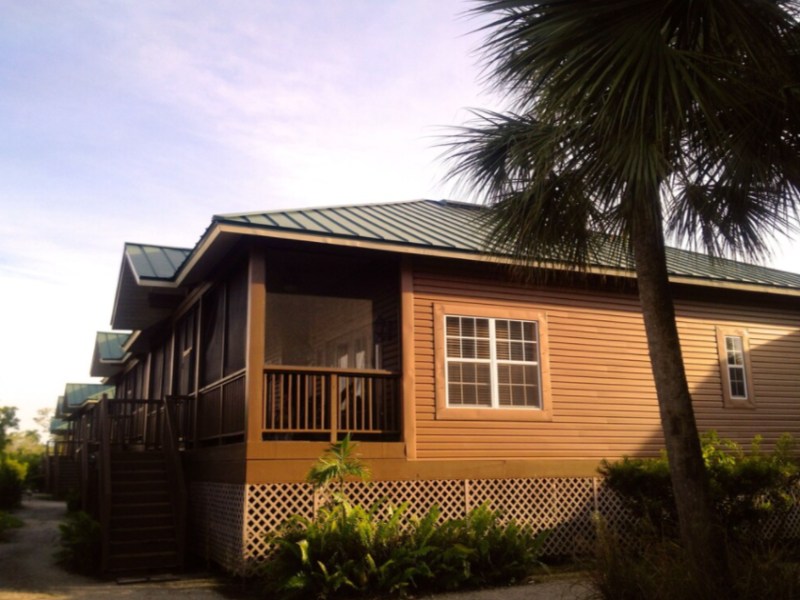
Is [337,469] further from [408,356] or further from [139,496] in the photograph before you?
[139,496]

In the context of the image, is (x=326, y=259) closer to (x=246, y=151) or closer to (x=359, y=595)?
(x=246, y=151)

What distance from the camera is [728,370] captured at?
14383mm

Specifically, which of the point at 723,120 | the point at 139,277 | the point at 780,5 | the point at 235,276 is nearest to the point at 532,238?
the point at 723,120

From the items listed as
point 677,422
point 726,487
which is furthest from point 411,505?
point 677,422

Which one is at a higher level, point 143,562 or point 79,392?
point 79,392

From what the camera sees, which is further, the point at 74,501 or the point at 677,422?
the point at 74,501

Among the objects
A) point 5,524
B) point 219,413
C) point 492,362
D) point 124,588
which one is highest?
point 492,362

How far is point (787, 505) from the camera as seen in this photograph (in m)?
11.6

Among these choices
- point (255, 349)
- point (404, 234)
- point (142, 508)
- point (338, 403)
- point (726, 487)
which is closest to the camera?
point (255, 349)

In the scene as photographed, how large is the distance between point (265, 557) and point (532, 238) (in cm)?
523

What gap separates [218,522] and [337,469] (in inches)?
101

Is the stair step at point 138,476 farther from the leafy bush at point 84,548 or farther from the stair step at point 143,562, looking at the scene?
the stair step at point 143,562

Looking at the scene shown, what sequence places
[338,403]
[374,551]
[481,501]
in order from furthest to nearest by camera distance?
[481,501] → [338,403] → [374,551]

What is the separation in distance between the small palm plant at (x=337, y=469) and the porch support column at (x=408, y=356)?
1034mm
